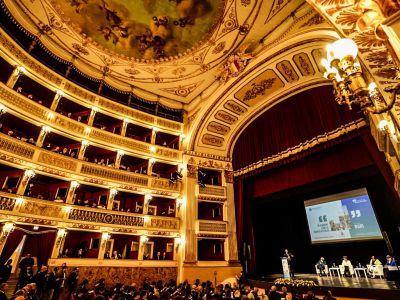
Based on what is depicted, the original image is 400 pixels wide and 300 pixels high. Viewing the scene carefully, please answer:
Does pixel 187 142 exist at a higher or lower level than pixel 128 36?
lower

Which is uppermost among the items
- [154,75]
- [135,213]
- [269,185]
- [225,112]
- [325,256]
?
[154,75]

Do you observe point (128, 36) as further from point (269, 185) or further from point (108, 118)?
point (269, 185)

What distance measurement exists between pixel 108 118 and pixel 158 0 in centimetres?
746

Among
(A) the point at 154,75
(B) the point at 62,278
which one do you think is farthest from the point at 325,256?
(A) the point at 154,75

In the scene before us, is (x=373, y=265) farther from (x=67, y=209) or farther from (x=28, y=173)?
(x=28, y=173)

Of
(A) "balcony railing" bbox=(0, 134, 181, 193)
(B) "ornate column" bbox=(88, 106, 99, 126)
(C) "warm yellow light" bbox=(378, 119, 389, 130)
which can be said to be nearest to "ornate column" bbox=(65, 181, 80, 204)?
(A) "balcony railing" bbox=(0, 134, 181, 193)

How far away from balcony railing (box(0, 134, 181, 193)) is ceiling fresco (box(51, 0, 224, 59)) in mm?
6449

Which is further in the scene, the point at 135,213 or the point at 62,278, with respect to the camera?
the point at 135,213

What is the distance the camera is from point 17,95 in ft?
32.8

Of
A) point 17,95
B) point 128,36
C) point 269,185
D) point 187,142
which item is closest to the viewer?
point 17,95

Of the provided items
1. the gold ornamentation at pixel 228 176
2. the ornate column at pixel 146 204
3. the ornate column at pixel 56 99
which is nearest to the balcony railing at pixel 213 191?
the gold ornamentation at pixel 228 176

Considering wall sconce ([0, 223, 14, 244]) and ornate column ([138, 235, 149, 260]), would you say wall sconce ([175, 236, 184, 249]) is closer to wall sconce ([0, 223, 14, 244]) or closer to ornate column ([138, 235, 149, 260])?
ornate column ([138, 235, 149, 260])

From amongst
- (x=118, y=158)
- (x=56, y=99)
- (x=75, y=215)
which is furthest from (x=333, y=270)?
(x=56, y=99)

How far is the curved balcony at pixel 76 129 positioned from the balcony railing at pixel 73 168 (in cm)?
142
